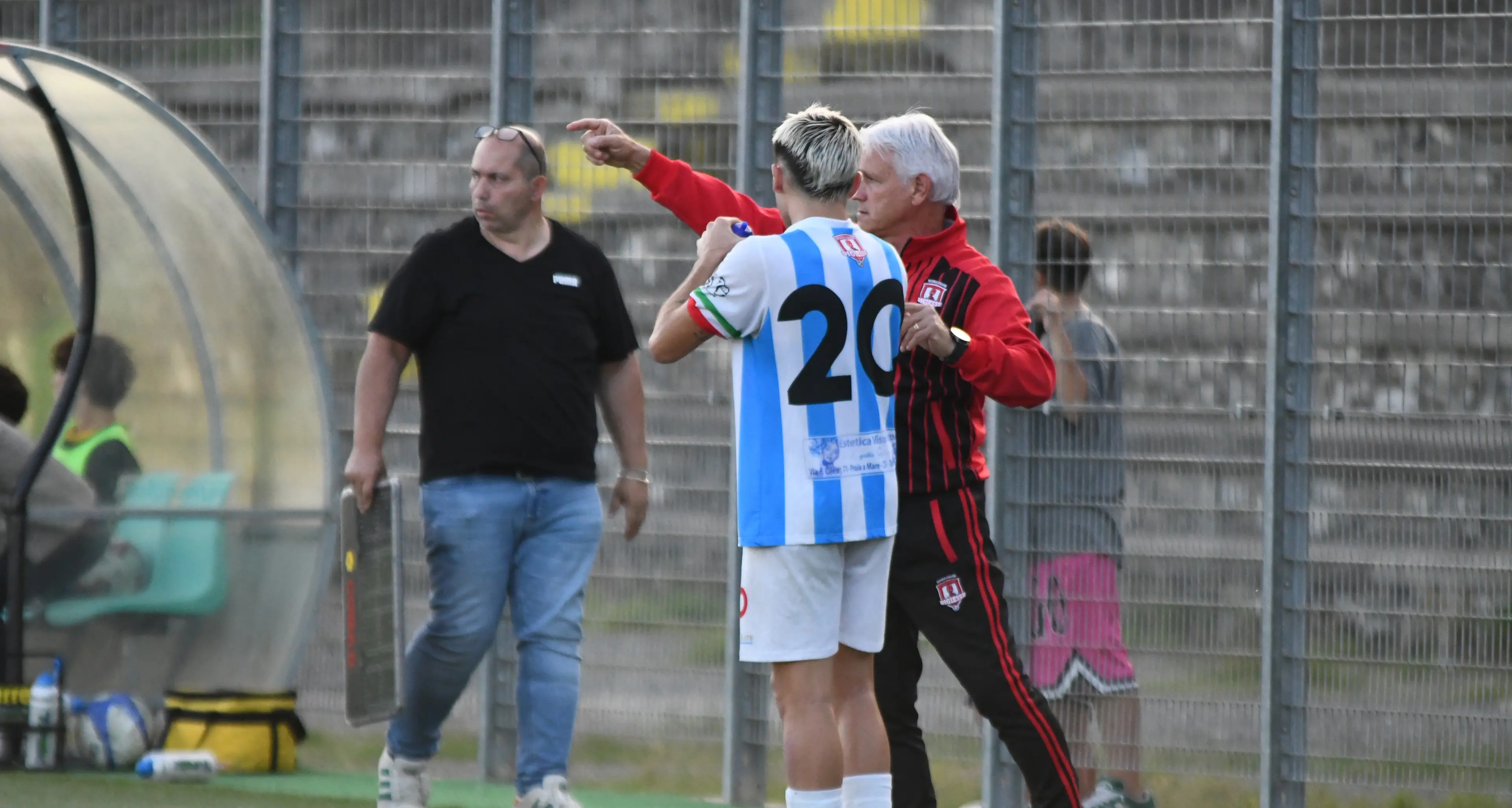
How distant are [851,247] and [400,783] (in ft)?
7.66

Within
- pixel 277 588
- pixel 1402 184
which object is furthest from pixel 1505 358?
pixel 277 588

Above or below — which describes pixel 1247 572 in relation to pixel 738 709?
above

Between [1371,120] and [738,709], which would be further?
[738,709]

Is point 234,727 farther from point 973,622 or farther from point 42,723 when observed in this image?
point 973,622

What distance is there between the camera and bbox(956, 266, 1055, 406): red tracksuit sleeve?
193 inches

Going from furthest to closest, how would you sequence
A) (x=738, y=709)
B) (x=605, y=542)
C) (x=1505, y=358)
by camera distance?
(x=605, y=542) < (x=738, y=709) < (x=1505, y=358)

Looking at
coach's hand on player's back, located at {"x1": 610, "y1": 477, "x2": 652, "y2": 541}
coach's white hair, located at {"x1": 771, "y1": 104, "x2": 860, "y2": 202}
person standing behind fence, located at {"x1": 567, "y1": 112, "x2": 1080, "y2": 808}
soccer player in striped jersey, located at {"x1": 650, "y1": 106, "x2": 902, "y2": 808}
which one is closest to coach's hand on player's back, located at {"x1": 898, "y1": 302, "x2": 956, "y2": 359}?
soccer player in striped jersey, located at {"x1": 650, "y1": 106, "x2": 902, "y2": 808}

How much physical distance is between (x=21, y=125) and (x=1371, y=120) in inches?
192

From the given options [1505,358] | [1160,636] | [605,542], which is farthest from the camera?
[605,542]

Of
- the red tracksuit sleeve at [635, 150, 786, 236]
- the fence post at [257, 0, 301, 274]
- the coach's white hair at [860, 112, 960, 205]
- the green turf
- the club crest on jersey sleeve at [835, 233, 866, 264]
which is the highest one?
the fence post at [257, 0, 301, 274]

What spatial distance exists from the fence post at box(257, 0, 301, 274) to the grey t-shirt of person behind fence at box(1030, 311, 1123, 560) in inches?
128

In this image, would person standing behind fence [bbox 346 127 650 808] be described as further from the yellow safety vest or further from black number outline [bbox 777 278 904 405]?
the yellow safety vest

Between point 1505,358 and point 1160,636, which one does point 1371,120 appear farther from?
point 1160,636

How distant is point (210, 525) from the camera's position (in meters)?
7.79
